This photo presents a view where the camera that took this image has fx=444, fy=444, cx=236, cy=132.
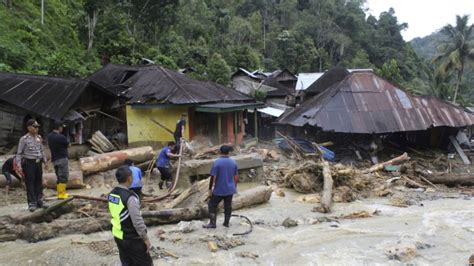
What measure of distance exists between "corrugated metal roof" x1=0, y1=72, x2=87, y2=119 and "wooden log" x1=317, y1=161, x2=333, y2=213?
29.3 feet

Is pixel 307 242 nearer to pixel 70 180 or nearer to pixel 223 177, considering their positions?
pixel 223 177

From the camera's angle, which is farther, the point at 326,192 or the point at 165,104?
the point at 165,104

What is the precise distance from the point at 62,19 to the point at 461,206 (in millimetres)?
34960

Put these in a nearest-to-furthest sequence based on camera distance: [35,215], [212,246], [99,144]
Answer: [212,246]
[35,215]
[99,144]

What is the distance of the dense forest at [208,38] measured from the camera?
3062cm

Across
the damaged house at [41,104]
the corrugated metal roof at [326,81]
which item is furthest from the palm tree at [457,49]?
the damaged house at [41,104]

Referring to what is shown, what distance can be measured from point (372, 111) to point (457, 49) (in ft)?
101

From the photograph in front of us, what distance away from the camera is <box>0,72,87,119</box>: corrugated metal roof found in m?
15.1

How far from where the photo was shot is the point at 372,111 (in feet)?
67.9

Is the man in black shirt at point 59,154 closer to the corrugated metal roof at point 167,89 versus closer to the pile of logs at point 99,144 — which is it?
the pile of logs at point 99,144

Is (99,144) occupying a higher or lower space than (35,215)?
higher

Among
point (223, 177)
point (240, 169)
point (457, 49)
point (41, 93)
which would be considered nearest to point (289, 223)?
point (223, 177)

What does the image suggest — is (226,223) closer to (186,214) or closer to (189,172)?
(186,214)

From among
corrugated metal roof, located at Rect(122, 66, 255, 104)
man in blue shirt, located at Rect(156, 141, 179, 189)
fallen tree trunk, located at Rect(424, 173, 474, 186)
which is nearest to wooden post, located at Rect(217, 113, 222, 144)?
corrugated metal roof, located at Rect(122, 66, 255, 104)
